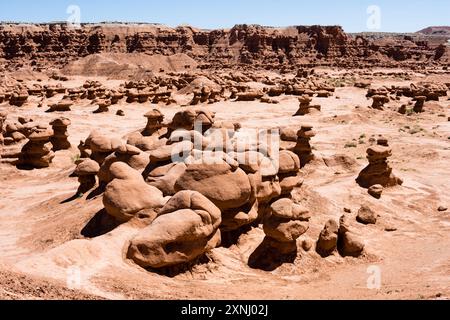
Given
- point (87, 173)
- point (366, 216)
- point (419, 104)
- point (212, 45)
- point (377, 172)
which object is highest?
point (212, 45)

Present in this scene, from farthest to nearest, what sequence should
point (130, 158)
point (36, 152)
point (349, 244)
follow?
point (36, 152) → point (130, 158) → point (349, 244)

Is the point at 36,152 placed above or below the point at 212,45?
below

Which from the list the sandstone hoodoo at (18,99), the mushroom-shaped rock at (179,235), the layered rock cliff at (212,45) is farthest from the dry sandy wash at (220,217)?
the layered rock cliff at (212,45)

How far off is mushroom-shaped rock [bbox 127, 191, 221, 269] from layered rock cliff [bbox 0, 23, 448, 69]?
6252 centimetres

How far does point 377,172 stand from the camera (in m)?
14.0

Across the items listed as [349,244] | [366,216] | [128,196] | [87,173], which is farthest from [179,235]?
[366,216]

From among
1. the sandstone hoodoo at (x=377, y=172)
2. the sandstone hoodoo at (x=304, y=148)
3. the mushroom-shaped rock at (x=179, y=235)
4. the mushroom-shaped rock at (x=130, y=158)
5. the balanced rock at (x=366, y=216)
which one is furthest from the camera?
the sandstone hoodoo at (x=304, y=148)

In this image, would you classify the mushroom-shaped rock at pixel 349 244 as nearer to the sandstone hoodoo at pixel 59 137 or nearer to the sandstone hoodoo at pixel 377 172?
the sandstone hoodoo at pixel 377 172

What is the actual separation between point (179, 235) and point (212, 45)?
255ft

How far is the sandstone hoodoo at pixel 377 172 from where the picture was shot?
548 inches

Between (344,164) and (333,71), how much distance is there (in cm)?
5509

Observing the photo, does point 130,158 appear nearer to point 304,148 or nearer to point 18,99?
point 304,148

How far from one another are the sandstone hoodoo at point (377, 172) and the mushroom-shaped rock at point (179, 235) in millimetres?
7290
